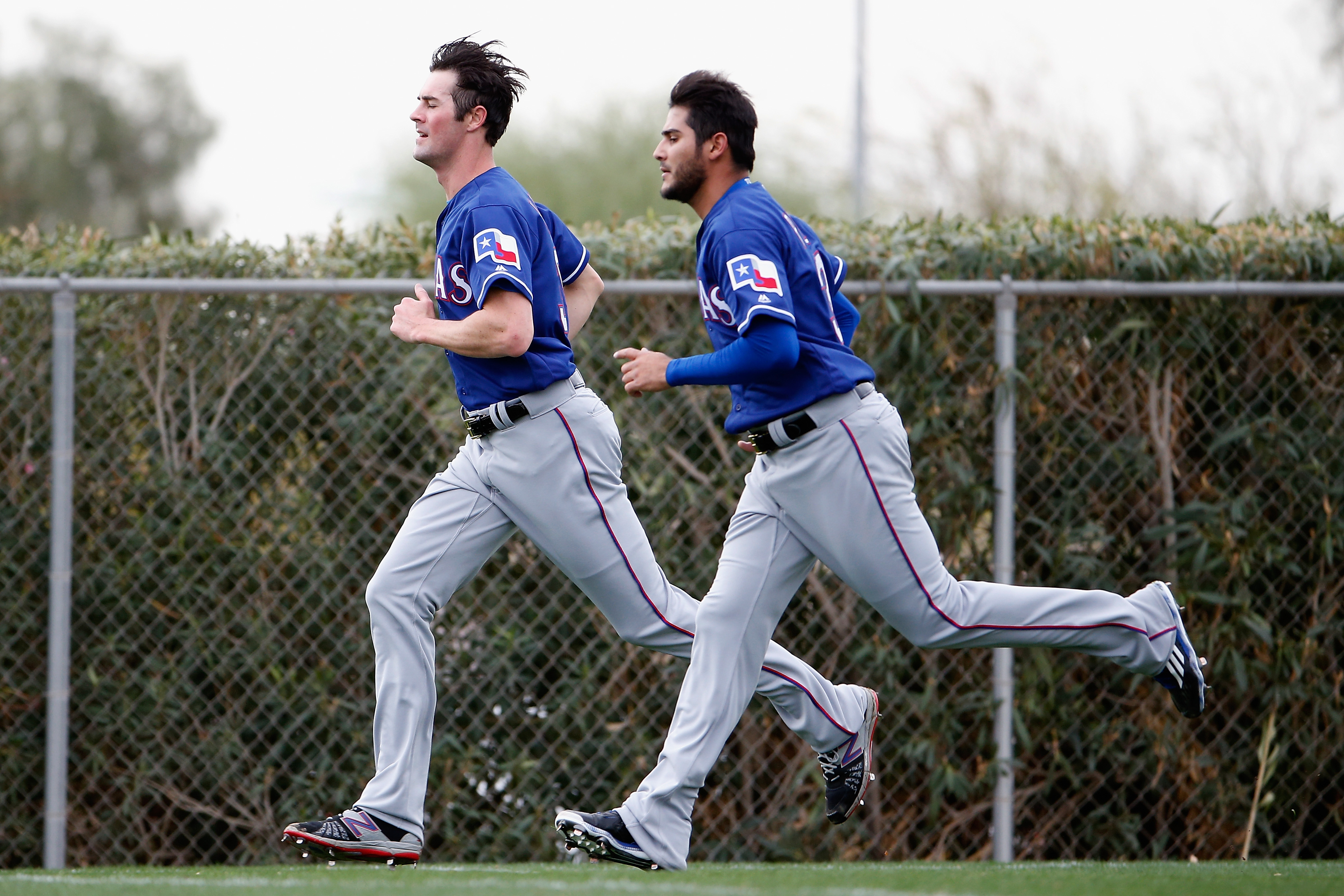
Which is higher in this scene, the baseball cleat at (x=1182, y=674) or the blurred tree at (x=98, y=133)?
the blurred tree at (x=98, y=133)

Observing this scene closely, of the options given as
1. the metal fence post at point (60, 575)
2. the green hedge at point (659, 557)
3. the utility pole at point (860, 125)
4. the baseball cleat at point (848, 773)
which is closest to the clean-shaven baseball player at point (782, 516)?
the baseball cleat at point (848, 773)

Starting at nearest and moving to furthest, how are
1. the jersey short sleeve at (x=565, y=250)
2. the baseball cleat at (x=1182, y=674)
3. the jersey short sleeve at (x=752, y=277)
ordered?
the jersey short sleeve at (x=752, y=277) → the baseball cleat at (x=1182, y=674) → the jersey short sleeve at (x=565, y=250)

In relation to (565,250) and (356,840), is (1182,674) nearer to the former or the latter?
(565,250)

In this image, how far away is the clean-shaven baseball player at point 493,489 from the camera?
3.73 metres

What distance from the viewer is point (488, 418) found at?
3.89 m

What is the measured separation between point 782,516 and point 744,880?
968 millimetres

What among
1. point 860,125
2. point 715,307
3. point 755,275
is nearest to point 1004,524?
point 715,307

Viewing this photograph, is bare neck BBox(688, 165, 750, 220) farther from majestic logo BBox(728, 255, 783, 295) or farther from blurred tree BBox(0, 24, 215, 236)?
blurred tree BBox(0, 24, 215, 236)

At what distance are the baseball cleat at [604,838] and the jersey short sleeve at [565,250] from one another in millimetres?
1592

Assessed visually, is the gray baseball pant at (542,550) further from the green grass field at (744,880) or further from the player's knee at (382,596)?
the green grass field at (744,880)

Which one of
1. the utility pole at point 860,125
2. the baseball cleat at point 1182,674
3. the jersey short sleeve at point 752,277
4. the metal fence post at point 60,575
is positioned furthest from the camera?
the utility pole at point 860,125

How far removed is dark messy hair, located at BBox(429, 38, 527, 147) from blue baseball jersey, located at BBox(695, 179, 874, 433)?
0.73 m

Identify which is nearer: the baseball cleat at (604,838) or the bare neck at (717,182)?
the baseball cleat at (604,838)

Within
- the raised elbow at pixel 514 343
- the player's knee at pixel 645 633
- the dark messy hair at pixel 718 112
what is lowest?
the player's knee at pixel 645 633
